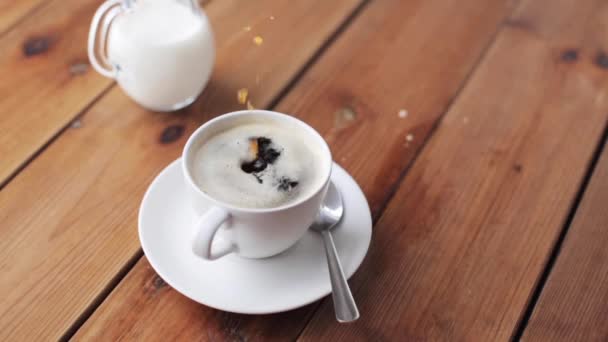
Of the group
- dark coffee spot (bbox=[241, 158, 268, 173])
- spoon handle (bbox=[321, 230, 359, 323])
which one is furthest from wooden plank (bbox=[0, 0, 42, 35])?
spoon handle (bbox=[321, 230, 359, 323])

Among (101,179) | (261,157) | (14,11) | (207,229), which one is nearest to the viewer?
(207,229)

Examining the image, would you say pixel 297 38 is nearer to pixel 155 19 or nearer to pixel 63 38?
pixel 155 19

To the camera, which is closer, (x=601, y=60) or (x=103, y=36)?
(x=103, y=36)

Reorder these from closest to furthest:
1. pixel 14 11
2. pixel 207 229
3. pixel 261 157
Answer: pixel 207 229
pixel 261 157
pixel 14 11

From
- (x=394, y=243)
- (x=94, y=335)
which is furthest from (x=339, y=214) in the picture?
(x=94, y=335)

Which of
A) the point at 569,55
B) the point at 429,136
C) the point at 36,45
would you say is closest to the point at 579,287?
the point at 429,136

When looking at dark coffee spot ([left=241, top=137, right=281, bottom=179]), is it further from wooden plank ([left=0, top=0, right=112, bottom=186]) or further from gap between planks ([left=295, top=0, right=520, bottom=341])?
wooden plank ([left=0, top=0, right=112, bottom=186])

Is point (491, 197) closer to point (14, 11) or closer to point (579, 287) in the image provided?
point (579, 287)
